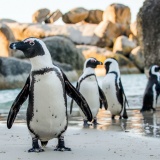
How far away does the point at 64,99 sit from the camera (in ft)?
13.7

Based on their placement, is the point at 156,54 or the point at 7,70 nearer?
the point at 156,54

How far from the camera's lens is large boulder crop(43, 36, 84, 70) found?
94.3 ft

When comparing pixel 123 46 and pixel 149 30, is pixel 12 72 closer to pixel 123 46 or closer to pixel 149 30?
pixel 149 30

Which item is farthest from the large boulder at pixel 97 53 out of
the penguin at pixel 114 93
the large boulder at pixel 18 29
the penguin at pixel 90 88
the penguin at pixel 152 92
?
the penguin at pixel 90 88

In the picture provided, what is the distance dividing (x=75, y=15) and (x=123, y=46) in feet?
51.3

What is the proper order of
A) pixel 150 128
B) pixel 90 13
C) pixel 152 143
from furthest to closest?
pixel 90 13 < pixel 150 128 < pixel 152 143

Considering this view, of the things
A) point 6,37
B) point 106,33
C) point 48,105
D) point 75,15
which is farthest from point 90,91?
point 75,15

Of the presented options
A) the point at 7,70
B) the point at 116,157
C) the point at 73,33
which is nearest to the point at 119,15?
the point at 73,33

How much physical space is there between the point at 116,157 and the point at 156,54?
1176 cm

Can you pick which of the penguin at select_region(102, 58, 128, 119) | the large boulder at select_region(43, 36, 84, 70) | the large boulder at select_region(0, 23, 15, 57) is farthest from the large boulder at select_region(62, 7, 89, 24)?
the penguin at select_region(102, 58, 128, 119)

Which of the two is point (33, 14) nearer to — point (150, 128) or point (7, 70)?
point (7, 70)

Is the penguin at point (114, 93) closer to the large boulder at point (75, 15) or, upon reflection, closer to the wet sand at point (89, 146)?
the wet sand at point (89, 146)

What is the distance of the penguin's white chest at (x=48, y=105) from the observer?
4.08 meters

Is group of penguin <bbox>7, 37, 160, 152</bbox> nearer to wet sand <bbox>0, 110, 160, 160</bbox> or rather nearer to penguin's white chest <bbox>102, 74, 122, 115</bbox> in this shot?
wet sand <bbox>0, 110, 160, 160</bbox>
